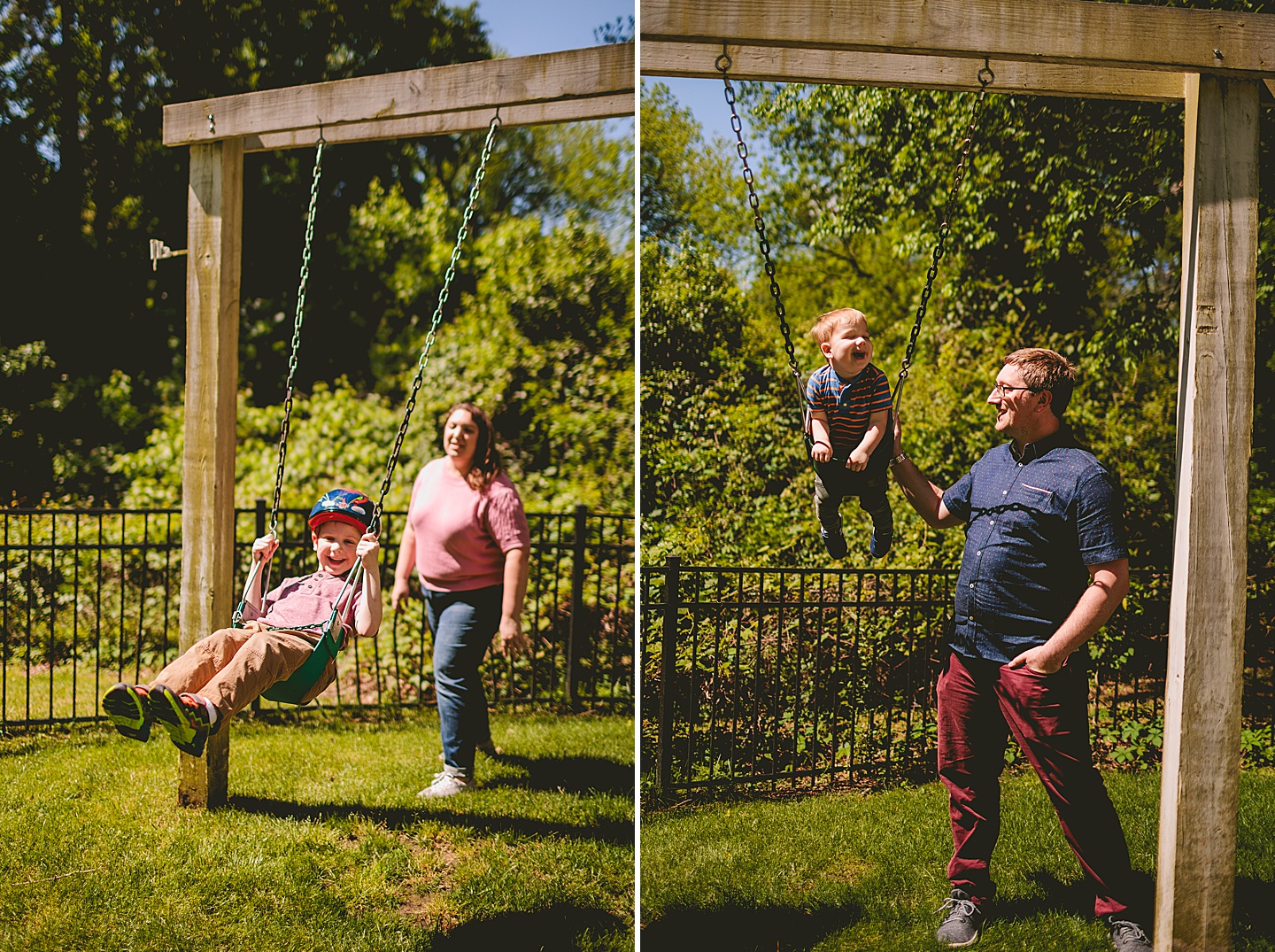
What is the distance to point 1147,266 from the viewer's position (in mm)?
6848

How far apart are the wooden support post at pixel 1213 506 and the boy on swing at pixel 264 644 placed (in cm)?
268

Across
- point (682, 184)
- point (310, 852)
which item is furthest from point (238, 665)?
point (682, 184)

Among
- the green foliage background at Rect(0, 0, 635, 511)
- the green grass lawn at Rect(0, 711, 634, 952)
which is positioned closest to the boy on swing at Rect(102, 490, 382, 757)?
the green grass lawn at Rect(0, 711, 634, 952)

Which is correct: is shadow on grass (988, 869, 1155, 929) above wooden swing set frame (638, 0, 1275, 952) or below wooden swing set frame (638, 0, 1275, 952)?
below

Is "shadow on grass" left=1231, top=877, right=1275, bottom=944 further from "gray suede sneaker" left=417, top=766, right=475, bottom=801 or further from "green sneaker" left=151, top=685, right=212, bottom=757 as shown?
"green sneaker" left=151, top=685, right=212, bottom=757

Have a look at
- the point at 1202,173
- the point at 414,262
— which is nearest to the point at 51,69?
the point at 414,262

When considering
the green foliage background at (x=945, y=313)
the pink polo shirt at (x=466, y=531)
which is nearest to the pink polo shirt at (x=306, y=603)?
the pink polo shirt at (x=466, y=531)

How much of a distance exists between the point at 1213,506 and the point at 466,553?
2961mm

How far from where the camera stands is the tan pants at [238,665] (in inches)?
113

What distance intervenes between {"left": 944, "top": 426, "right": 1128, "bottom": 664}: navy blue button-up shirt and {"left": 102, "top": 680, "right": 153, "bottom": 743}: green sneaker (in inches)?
102

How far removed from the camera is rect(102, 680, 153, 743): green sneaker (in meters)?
2.67

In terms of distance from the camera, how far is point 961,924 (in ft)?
10.6

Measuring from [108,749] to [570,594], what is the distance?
3133 mm

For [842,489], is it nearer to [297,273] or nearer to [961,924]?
[961,924]
